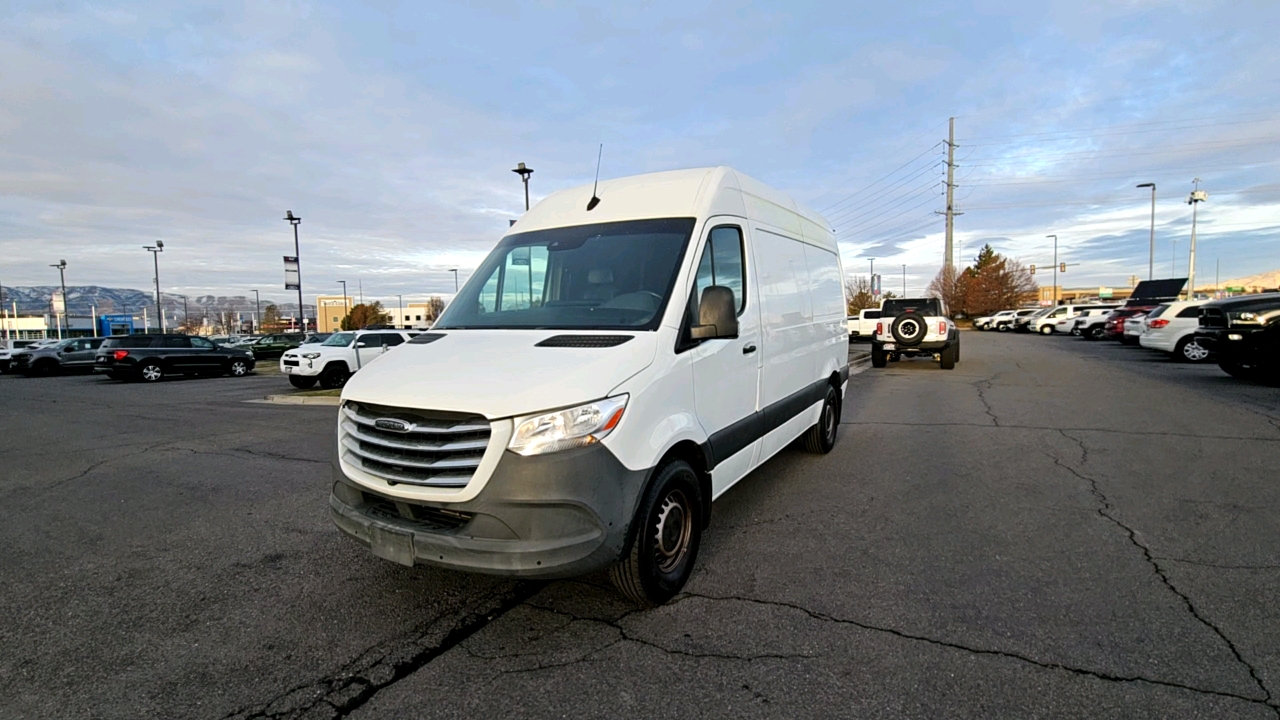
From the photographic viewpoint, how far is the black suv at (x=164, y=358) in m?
20.1

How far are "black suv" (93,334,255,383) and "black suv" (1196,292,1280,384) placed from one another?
91.5 ft

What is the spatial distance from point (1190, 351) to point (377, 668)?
67.6ft

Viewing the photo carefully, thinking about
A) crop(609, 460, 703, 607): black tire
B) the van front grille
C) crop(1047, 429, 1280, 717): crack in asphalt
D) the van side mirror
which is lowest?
crop(1047, 429, 1280, 717): crack in asphalt

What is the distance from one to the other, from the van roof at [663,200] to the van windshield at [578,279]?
96 mm

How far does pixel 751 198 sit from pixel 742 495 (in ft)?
8.01

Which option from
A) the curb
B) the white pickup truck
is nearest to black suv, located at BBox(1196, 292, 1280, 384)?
the white pickup truck

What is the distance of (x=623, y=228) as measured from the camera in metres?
4.10

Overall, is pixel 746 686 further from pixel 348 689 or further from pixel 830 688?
pixel 348 689

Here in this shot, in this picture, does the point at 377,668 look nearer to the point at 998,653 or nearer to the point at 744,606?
the point at 744,606

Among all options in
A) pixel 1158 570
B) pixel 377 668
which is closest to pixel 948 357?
pixel 1158 570

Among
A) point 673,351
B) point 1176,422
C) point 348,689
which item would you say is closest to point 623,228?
point 673,351

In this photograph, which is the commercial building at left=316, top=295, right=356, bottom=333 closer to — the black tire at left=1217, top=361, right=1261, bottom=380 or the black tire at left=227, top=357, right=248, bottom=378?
the black tire at left=227, top=357, right=248, bottom=378

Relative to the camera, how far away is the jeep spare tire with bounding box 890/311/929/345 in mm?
15945

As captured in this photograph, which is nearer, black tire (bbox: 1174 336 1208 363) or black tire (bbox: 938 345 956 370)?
black tire (bbox: 938 345 956 370)
